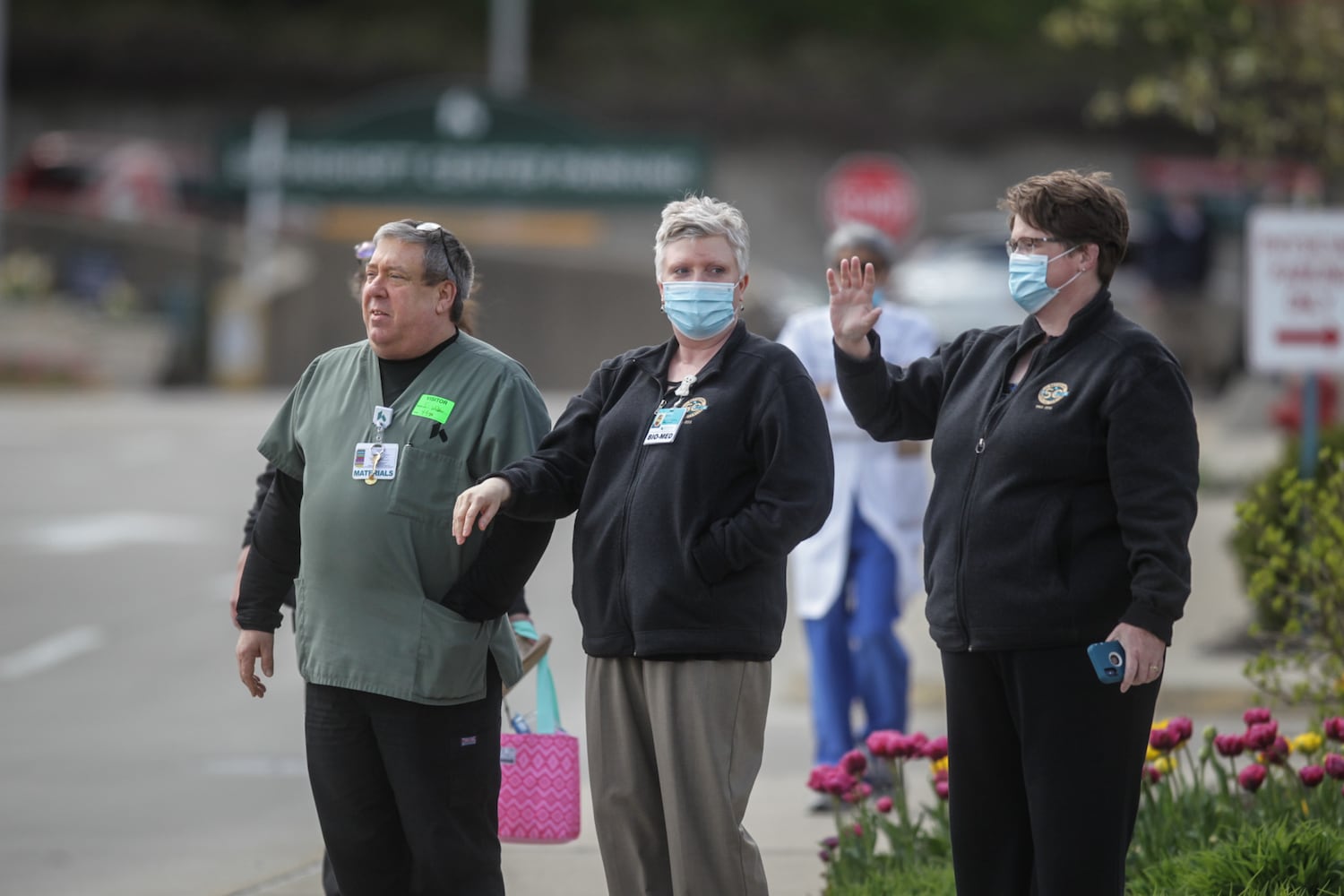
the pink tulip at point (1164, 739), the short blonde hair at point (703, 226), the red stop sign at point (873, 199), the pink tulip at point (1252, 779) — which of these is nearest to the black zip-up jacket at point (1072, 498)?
the short blonde hair at point (703, 226)

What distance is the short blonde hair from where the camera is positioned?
4562 millimetres

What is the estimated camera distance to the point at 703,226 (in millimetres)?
4559

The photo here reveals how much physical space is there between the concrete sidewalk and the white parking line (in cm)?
254

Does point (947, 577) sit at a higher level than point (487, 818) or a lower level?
higher

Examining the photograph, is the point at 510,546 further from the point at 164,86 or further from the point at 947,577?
the point at 164,86

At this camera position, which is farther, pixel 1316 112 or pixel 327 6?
pixel 327 6

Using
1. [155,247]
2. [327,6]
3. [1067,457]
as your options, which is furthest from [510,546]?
[327,6]

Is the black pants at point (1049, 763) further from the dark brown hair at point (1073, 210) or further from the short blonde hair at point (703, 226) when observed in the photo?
the short blonde hair at point (703, 226)

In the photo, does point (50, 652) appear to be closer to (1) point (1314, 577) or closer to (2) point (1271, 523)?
(2) point (1271, 523)

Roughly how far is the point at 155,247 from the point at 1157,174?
19.4m

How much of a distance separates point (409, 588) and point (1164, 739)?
208 cm

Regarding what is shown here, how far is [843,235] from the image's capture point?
282 inches

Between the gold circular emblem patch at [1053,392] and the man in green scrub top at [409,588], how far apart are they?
1.16 metres

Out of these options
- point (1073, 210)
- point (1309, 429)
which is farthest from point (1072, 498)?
A: point (1309, 429)
